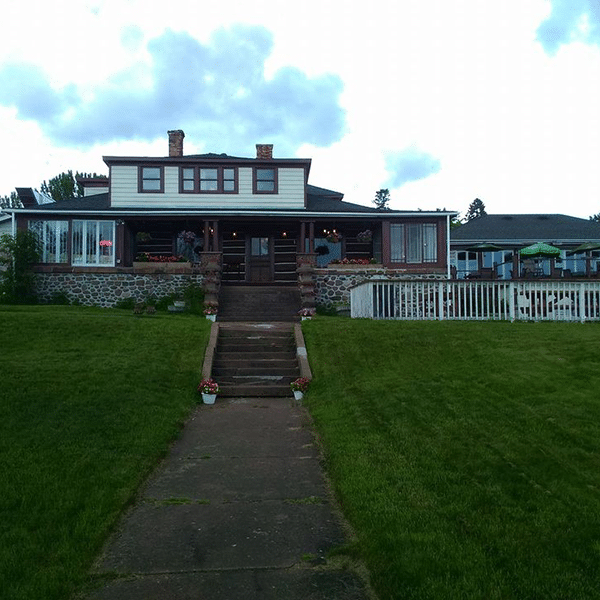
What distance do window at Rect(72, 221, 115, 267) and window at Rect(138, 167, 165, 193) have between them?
8.01 ft

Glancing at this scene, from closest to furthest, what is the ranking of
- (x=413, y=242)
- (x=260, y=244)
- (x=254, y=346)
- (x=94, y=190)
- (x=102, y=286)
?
(x=254, y=346) → (x=102, y=286) → (x=413, y=242) → (x=260, y=244) → (x=94, y=190)

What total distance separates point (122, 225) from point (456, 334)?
16.1 meters

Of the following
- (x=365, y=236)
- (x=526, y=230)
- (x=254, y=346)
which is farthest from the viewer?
(x=526, y=230)

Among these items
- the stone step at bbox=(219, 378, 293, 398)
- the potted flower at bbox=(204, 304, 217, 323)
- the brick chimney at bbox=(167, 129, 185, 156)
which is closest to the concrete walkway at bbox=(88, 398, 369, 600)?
the stone step at bbox=(219, 378, 293, 398)

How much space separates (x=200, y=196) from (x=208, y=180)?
0.83 m

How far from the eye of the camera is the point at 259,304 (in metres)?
20.1

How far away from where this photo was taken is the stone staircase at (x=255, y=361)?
1066 cm

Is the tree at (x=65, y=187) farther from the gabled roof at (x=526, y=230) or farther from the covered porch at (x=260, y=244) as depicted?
the gabled roof at (x=526, y=230)

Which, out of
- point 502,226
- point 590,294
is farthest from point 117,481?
point 502,226

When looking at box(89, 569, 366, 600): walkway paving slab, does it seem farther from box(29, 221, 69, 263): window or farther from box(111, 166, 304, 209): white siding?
box(111, 166, 304, 209): white siding

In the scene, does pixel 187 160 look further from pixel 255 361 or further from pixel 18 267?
pixel 255 361

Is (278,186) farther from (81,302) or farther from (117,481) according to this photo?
(117,481)

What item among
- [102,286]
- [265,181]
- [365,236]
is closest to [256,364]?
[102,286]

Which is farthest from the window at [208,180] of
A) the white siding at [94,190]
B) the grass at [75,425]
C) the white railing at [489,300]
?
the grass at [75,425]
